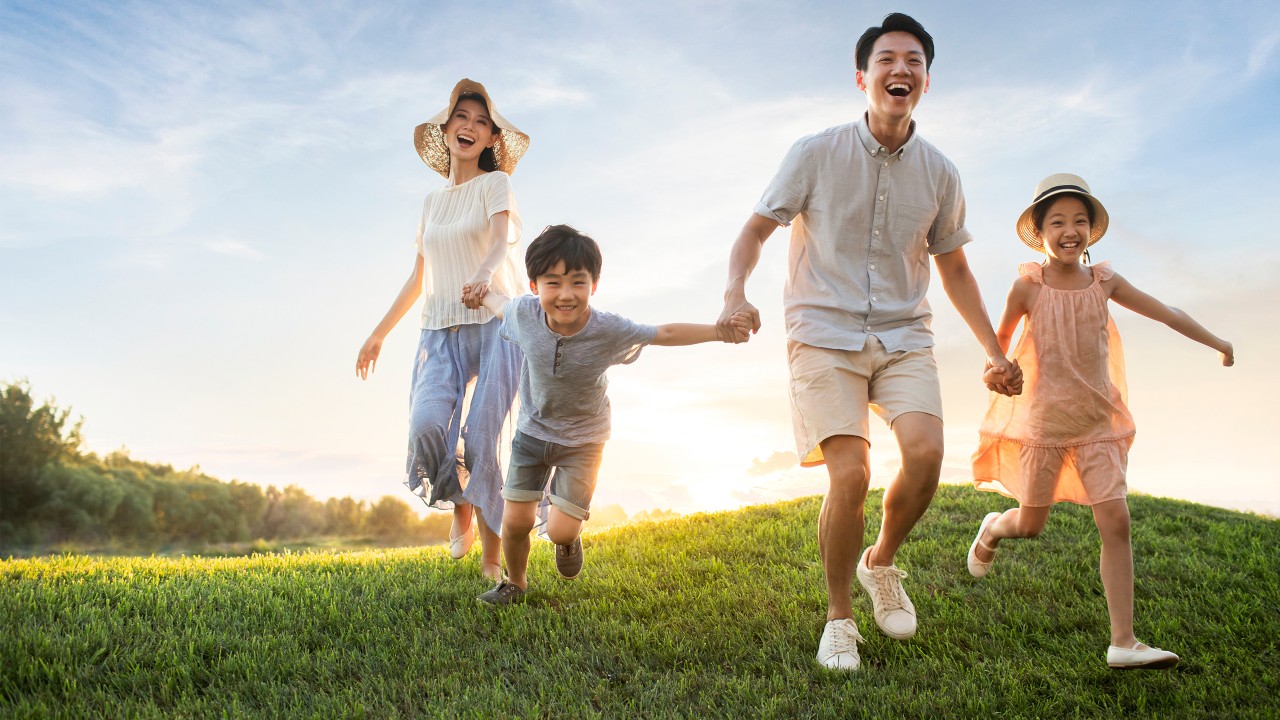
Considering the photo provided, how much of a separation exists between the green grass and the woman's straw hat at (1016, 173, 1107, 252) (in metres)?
2.27

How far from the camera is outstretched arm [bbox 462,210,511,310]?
534cm

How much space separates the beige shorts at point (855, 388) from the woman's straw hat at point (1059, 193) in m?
1.32

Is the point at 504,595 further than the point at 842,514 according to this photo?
Yes

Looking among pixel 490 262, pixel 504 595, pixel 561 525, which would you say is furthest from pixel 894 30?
pixel 504 595

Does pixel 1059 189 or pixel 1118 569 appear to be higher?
pixel 1059 189

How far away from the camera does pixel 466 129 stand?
239 inches

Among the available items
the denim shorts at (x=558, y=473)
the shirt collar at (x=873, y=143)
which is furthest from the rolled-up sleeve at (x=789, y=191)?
the denim shorts at (x=558, y=473)

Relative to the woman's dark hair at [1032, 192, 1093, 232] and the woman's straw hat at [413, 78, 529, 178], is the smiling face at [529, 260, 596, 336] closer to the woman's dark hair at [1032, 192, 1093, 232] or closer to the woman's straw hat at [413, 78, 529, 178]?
the woman's straw hat at [413, 78, 529, 178]

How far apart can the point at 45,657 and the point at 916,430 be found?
449 cm

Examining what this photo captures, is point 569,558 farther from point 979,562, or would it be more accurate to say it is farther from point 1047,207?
point 1047,207

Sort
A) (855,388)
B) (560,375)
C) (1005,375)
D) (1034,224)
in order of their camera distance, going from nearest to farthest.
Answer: (855,388) → (1005,375) → (560,375) → (1034,224)

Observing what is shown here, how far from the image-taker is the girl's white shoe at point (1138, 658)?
14.4 ft

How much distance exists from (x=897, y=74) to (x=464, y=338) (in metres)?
3.08

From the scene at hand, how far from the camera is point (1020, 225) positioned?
5461 mm
